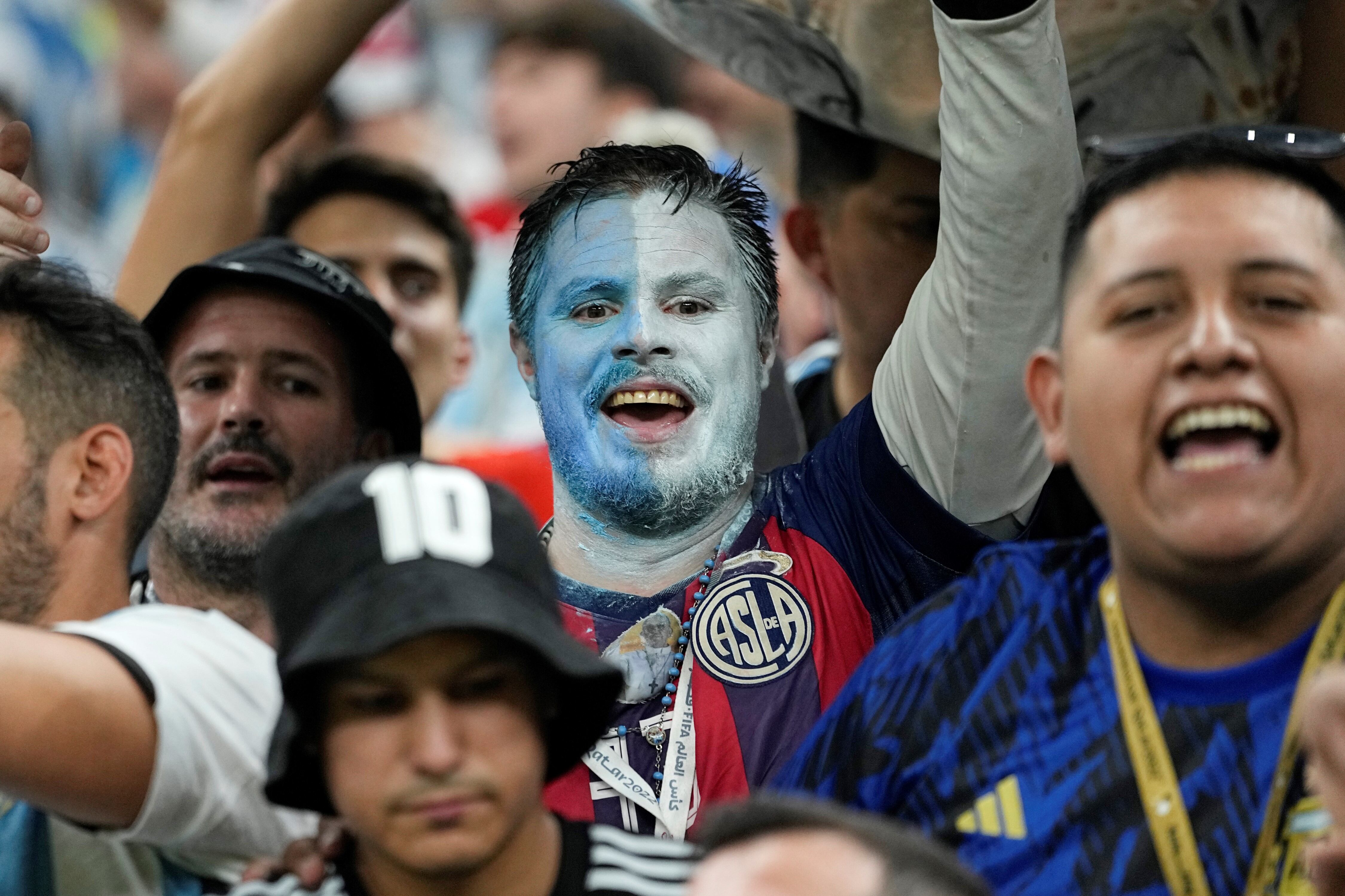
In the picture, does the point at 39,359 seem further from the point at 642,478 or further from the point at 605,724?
the point at 605,724

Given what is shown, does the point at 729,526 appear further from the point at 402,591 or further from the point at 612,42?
the point at 612,42

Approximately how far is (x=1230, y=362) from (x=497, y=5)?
574 centimetres

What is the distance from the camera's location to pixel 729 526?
8.82 ft

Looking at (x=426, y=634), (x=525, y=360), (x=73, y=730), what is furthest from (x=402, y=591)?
(x=525, y=360)

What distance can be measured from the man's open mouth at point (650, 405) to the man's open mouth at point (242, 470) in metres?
0.79

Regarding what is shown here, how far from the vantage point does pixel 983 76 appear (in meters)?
2.38

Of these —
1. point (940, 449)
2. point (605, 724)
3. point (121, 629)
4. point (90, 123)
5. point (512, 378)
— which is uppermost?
point (90, 123)

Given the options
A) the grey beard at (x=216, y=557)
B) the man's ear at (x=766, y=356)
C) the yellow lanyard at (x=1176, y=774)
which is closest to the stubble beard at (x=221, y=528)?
the grey beard at (x=216, y=557)

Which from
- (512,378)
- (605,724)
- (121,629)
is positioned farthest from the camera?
(512,378)

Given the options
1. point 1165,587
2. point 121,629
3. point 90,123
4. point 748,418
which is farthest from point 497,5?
point 1165,587

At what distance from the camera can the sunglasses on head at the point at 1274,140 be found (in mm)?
2023

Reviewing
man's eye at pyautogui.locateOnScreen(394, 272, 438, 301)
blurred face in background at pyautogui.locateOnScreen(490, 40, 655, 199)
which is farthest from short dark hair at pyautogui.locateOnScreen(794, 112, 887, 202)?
blurred face in background at pyautogui.locateOnScreen(490, 40, 655, 199)

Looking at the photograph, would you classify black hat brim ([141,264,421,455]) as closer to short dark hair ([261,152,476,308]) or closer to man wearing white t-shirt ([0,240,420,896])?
man wearing white t-shirt ([0,240,420,896])

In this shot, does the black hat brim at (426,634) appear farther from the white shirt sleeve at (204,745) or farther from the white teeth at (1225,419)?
the white teeth at (1225,419)
